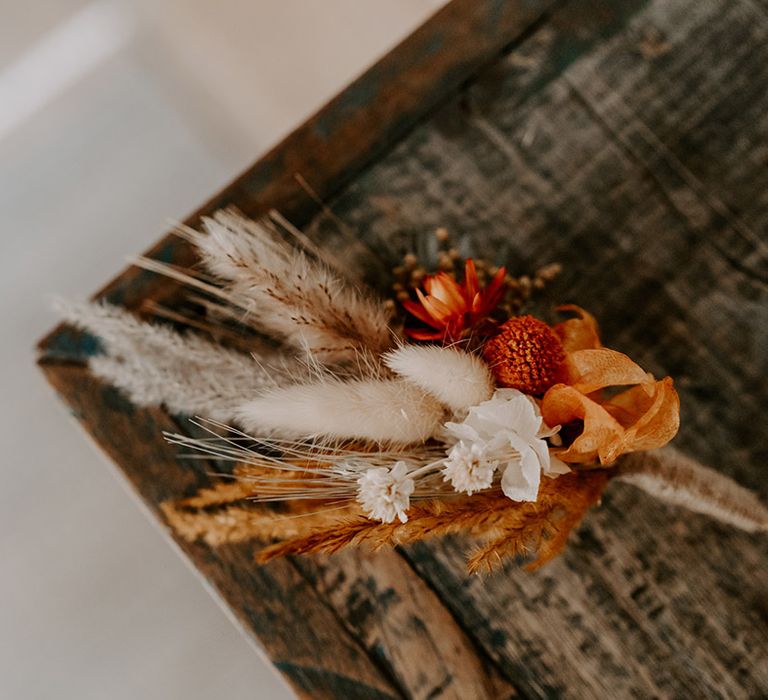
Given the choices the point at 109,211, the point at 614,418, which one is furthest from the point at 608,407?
the point at 109,211

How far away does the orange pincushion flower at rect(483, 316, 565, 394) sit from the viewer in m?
0.54

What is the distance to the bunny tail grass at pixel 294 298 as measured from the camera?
588 millimetres

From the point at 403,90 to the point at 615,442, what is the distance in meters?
0.51

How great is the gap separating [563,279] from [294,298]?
37 cm

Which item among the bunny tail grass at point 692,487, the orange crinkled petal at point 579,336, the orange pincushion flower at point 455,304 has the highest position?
the orange pincushion flower at point 455,304

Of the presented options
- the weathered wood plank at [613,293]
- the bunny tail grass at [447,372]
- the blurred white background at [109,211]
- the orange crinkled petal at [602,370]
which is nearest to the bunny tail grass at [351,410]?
the bunny tail grass at [447,372]

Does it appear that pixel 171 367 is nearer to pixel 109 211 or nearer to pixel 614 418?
pixel 614 418

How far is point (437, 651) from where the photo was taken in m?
0.69

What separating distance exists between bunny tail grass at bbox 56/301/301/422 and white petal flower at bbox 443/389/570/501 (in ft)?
0.68

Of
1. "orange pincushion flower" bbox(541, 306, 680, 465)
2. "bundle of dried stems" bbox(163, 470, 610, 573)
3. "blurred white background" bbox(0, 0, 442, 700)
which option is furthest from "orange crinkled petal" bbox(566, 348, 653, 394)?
"blurred white background" bbox(0, 0, 442, 700)

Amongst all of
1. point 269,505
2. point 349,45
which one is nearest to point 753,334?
point 269,505

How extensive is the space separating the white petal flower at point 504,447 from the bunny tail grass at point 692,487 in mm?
180

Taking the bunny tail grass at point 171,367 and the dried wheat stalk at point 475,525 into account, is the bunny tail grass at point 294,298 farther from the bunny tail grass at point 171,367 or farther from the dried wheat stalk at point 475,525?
the dried wheat stalk at point 475,525

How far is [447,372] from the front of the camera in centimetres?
52
